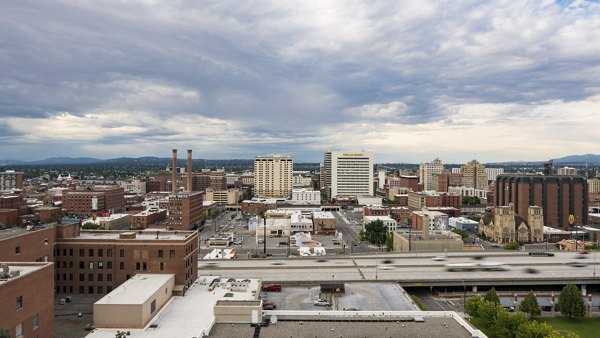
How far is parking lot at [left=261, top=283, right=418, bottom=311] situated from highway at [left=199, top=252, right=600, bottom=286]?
3.83 m

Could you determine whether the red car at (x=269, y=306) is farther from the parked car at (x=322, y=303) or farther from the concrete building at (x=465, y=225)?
the concrete building at (x=465, y=225)

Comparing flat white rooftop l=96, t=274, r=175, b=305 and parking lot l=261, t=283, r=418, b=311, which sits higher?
flat white rooftop l=96, t=274, r=175, b=305

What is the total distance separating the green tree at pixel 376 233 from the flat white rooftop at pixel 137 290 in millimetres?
71827

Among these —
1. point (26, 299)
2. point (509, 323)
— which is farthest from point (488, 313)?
point (26, 299)

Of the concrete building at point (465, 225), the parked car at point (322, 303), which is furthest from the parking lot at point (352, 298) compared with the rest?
the concrete building at point (465, 225)

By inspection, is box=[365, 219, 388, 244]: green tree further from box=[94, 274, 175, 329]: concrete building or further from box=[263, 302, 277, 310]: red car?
box=[94, 274, 175, 329]: concrete building

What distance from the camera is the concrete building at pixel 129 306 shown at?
40125 mm

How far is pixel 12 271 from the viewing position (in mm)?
32531

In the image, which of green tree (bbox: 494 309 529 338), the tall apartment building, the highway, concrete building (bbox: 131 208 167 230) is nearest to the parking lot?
the highway

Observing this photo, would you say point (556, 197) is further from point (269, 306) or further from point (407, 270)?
point (269, 306)

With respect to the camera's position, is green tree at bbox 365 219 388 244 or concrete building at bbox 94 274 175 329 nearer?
concrete building at bbox 94 274 175 329

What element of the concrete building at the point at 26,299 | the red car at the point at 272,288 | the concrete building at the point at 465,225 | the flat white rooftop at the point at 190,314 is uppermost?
the concrete building at the point at 26,299

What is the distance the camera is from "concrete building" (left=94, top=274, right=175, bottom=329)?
4012 centimetres

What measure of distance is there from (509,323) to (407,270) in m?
27.2
